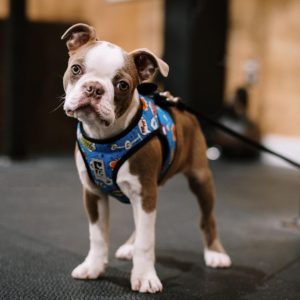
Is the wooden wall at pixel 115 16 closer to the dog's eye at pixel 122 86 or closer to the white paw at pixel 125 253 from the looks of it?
the white paw at pixel 125 253

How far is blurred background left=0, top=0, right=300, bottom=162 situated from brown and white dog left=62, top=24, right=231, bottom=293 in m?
2.81

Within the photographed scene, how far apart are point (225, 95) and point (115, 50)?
3.84 m

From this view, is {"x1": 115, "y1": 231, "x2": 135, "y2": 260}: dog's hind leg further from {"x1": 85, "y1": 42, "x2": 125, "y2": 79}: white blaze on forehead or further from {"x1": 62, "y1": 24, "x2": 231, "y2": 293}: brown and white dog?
Result: {"x1": 85, "y1": 42, "x2": 125, "y2": 79}: white blaze on forehead

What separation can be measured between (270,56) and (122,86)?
12.2 feet

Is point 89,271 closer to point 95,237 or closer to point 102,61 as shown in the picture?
point 95,237

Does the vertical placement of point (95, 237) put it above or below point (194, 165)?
below

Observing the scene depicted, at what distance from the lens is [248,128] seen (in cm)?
465

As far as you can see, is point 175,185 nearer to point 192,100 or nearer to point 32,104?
point 192,100

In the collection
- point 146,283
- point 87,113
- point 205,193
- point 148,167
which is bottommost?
point 146,283

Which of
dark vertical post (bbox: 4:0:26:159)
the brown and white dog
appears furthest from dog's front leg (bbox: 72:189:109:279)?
dark vertical post (bbox: 4:0:26:159)

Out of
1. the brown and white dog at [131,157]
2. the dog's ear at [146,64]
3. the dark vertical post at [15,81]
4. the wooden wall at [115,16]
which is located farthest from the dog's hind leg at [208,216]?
the wooden wall at [115,16]

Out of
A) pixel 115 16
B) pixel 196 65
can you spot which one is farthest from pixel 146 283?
pixel 115 16

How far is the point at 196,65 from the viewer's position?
4.82 m

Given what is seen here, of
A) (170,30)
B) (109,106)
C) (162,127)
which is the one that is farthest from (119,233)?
(170,30)
